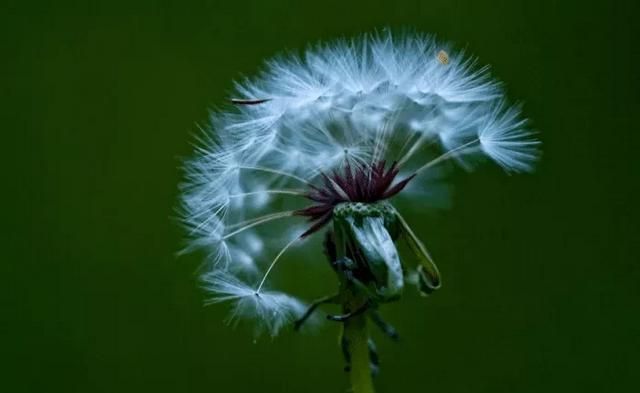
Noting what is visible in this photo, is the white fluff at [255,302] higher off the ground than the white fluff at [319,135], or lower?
lower

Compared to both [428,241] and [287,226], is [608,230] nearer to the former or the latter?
[428,241]

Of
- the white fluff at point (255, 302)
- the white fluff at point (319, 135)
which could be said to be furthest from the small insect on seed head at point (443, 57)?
the white fluff at point (255, 302)

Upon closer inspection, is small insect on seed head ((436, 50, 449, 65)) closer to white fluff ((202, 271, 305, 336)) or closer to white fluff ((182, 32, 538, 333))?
white fluff ((182, 32, 538, 333))

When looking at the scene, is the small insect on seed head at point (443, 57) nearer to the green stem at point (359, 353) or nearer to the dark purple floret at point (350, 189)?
the dark purple floret at point (350, 189)

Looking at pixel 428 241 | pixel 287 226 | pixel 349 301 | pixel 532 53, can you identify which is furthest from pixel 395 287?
pixel 532 53

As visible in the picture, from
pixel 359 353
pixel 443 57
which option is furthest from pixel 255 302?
pixel 443 57

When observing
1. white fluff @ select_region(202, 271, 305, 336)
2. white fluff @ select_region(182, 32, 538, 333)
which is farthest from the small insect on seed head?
white fluff @ select_region(202, 271, 305, 336)

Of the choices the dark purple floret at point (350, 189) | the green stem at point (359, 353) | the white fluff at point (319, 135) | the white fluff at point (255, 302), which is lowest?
the green stem at point (359, 353)

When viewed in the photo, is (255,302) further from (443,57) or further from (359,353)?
(443,57)
